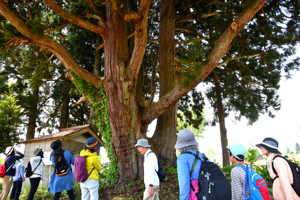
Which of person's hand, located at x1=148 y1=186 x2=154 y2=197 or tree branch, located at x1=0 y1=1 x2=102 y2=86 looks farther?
tree branch, located at x1=0 y1=1 x2=102 y2=86

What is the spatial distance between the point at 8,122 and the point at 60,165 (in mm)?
7768

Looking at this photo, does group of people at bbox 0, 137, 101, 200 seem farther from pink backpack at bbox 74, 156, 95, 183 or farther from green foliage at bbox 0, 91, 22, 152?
green foliage at bbox 0, 91, 22, 152

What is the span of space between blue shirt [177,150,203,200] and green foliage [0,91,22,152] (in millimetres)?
A: 10248

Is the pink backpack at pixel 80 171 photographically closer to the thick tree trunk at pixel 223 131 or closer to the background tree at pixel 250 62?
the background tree at pixel 250 62

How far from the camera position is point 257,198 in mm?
2398

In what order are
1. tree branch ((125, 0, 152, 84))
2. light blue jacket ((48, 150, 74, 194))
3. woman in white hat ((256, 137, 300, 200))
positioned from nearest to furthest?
woman in white hat ((256, 137, 300, 200)) → light blue jacket ((48, 150, 74, 194)) → tree branch ((125, 0, 152, 84))

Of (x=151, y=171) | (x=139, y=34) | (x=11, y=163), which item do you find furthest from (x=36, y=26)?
(x=151, y=171)

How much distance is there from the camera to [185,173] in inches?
85.1

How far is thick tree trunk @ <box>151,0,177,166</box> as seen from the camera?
6808mm

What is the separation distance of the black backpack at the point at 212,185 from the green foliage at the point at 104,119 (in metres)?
4.23

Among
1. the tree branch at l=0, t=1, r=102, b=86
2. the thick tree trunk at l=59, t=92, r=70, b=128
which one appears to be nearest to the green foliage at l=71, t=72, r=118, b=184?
the tree branch at l=0, t=1, r=102, b=86

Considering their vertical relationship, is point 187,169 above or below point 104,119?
below

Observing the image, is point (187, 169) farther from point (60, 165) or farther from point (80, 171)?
point (60, 165)

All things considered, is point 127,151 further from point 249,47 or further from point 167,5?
point 249,47
